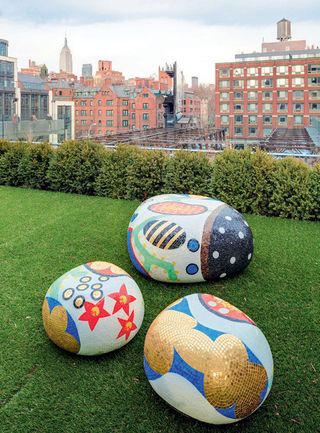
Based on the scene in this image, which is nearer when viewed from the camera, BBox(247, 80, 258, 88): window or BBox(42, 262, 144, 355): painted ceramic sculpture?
BBox(42, 262, 144, 355): painted ceramic sculpture

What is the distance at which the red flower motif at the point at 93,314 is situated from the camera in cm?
390

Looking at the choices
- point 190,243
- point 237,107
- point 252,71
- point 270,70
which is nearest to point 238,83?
point 252,71

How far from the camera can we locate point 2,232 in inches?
310

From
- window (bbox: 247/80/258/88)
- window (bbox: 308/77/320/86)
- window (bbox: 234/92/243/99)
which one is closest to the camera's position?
window (bbox: 308/77/320/86)

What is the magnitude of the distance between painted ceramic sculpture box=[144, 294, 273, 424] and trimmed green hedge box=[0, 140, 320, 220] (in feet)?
20.3

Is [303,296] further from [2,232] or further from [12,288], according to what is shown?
[2,232]

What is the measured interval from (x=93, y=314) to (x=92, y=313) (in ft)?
0.04

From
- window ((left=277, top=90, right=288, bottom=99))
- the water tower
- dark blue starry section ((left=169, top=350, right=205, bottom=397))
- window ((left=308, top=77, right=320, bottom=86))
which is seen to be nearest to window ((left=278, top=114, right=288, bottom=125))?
window ((left=277, top=90, right=288, bottom=99))

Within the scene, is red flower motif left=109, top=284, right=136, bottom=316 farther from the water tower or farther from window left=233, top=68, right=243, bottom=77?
the water tower

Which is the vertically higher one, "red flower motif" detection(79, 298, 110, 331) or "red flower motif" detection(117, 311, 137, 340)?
"red flower motif" detection(79, 298, 110, 331)

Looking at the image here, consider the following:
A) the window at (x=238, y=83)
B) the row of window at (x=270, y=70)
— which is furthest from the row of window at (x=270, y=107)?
the row of window at (x=270, y=70)

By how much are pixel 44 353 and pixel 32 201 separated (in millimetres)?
7026

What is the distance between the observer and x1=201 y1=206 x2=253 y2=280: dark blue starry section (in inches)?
211

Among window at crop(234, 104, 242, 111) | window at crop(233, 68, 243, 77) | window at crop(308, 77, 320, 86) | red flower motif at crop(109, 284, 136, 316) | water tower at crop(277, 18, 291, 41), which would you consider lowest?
red flower motif at crop(109, 284, 136, 316)
